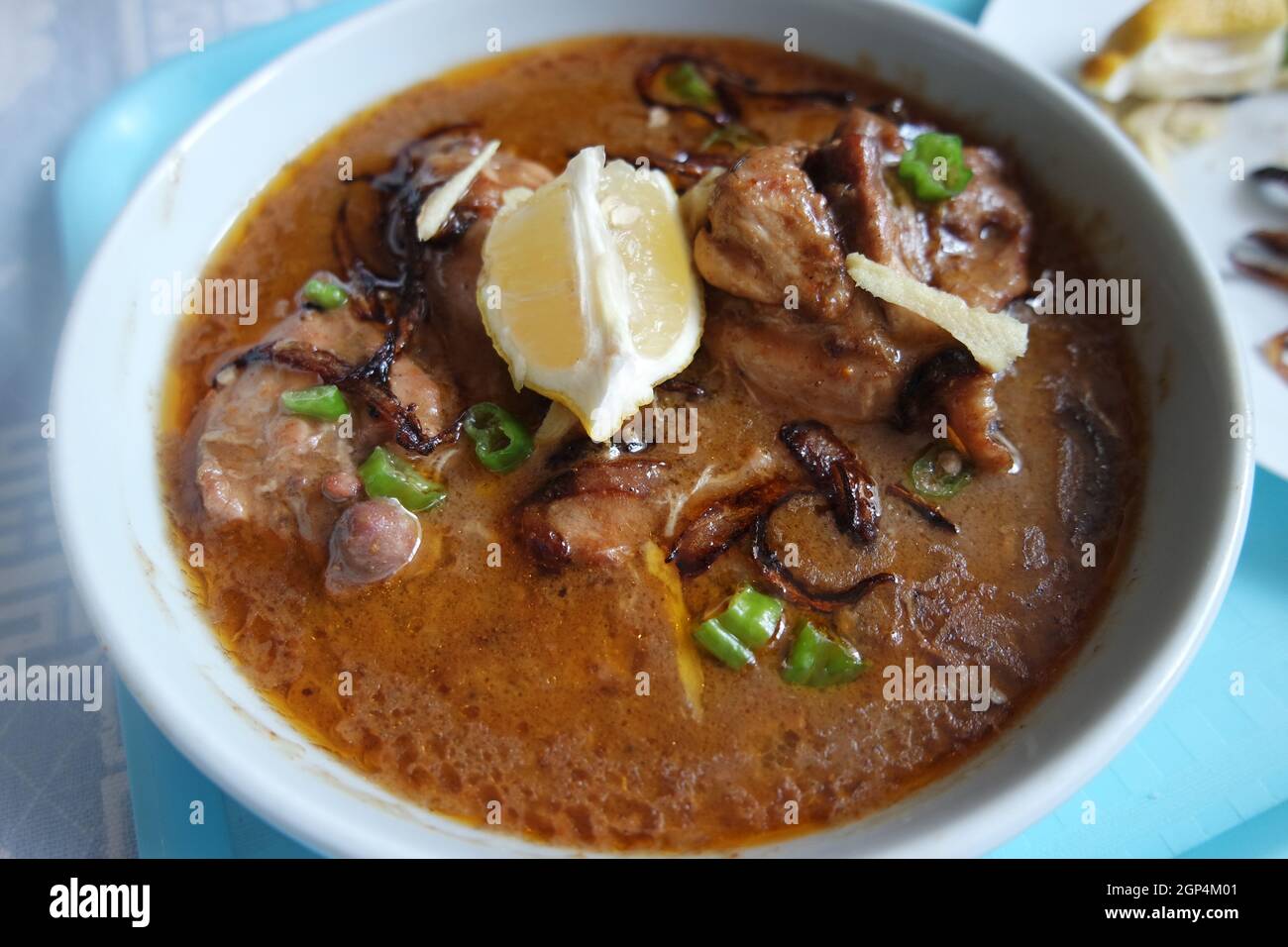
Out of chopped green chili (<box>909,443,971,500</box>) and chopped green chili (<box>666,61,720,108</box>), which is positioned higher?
chopped green chili (<box>666,61,720,108</box>)

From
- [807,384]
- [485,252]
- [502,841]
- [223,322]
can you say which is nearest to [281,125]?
[223,322]

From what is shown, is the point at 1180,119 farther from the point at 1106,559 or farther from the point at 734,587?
the point at 734,587

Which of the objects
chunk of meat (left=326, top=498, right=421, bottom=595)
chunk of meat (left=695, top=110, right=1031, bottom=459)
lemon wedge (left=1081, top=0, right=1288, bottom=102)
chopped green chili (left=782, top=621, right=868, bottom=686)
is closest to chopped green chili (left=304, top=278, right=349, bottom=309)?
chunk of meat (left=326, top=498, right=421, bottom=595)

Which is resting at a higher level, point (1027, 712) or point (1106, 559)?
point (1106, 559)

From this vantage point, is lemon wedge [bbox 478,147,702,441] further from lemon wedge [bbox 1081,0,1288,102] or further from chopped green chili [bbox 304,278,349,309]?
lemon wedge [bbox 1081,0,1288,102]

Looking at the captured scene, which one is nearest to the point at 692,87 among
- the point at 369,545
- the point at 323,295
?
the point at 323,295

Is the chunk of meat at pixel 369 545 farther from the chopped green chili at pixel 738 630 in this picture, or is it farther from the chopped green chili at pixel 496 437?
the chopped green chili at pixel 738 630
